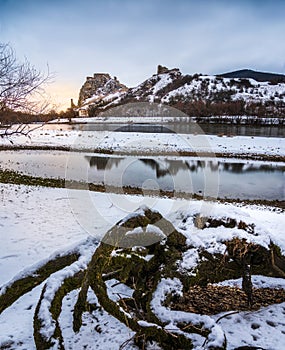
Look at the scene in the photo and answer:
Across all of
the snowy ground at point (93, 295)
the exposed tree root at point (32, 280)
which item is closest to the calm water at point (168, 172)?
the snowy ground at point (93, 295)

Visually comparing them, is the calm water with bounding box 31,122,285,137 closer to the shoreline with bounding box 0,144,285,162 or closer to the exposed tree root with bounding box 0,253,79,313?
the shoreline with bounding box 0,144,285,162

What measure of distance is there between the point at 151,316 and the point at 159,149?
27.7m

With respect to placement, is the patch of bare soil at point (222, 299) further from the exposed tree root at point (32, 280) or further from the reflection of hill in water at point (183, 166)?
the reflection of hill in water at point (183, 166)

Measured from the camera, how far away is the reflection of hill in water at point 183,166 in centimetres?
2064

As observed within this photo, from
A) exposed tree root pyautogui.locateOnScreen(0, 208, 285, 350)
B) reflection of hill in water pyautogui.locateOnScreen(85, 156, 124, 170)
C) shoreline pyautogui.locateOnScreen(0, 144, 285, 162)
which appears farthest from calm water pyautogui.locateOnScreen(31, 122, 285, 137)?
exposed tree root pyautogui.locateOnScreen(0, 208, 285, 350)

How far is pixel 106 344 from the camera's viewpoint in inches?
122

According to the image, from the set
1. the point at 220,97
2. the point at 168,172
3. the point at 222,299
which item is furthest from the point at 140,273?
the point at 220,97

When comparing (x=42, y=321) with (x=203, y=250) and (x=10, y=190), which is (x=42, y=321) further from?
(x=10, y=190)

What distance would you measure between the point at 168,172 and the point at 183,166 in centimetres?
Answer: 252

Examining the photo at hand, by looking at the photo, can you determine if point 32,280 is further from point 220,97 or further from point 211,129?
point 220,97

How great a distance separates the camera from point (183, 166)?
2206 centimetres

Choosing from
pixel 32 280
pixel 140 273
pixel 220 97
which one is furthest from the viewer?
pixel 220 97

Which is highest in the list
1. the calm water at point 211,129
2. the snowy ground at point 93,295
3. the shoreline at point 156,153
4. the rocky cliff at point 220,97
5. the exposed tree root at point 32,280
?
the rocky cliff at point 220,97

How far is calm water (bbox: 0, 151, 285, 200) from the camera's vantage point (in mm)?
15812
